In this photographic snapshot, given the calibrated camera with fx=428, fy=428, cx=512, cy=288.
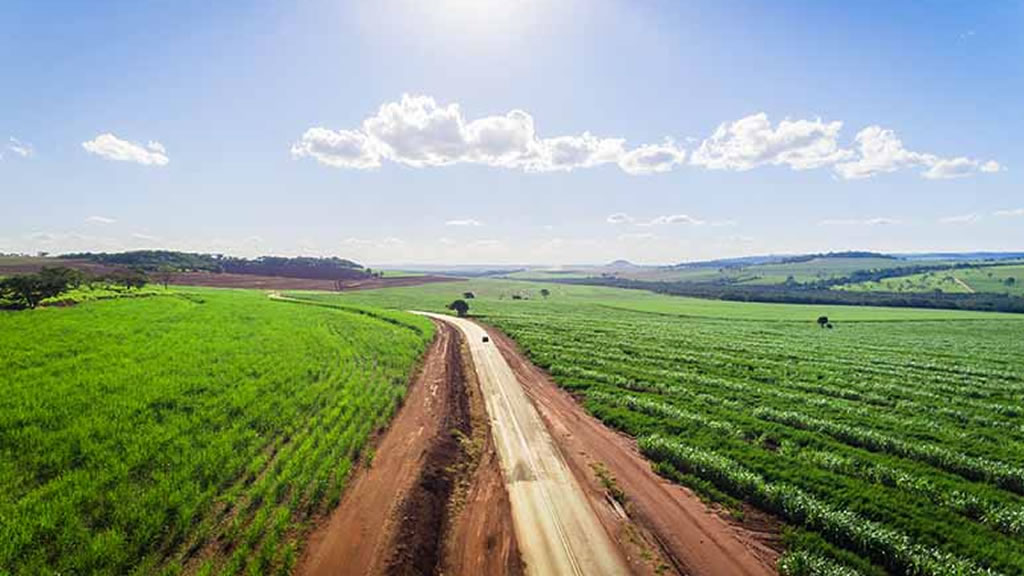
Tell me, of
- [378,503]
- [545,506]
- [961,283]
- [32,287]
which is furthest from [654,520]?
[961,283]

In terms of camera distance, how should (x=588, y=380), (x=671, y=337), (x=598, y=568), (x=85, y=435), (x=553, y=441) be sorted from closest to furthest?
(x=598, y=568) → (x=85, y=435) → (x=553, y=441) → (x=588, y=380) → (x=671, y=337)

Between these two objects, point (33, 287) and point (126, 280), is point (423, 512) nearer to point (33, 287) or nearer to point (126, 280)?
point (33, 287)

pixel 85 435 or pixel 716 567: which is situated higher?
pixel 85 435

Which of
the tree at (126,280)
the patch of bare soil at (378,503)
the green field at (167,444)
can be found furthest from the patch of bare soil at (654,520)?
the tree at (126,280)

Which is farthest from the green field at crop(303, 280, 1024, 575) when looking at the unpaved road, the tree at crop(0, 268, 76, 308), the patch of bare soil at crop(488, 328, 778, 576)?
the tree at crop(0, 268, 76, 308)

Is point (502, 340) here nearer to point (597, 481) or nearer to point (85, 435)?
point (597, 481)

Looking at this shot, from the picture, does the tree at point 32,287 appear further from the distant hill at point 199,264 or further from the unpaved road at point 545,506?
the distant hill at point 199,264

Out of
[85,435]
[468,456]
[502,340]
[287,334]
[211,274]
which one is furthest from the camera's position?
[211,274]

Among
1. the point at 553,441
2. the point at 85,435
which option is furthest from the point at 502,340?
the point at 85,435
